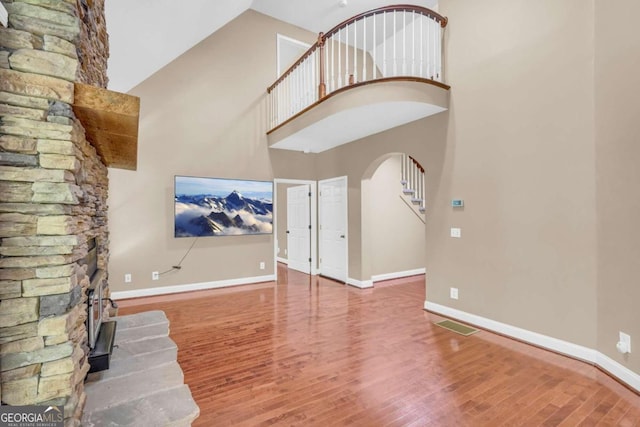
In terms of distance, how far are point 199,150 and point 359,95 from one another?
2988 mm

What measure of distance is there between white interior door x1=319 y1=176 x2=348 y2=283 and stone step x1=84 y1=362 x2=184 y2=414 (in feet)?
13.0

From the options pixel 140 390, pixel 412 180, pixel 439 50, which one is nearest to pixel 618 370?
pixel 140 390

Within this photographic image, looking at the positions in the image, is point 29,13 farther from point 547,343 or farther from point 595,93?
point 547,343

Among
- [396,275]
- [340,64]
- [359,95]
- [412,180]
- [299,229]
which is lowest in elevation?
[396,275]

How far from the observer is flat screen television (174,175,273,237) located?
5.10m

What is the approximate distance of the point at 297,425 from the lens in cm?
195

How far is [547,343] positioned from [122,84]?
6.09 metres

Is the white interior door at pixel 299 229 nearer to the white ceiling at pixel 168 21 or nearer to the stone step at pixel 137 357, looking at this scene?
the white ceiling at pixel 168 21

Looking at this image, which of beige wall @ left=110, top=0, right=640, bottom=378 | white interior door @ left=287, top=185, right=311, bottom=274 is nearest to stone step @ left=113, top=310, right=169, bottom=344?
beige wall @ left=110, top=0, right=640, bottom=378

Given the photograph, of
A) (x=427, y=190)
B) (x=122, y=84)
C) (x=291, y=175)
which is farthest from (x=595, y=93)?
(x=122, y=84)

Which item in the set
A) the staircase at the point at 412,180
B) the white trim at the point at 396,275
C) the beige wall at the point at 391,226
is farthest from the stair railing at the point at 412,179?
the white trim at the point at 396,275

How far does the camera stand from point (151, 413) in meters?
1.68

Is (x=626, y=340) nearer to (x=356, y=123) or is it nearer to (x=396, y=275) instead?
(x=356, y=123)

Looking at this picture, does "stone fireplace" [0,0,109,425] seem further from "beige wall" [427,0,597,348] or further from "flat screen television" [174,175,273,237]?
"flat screen television" [174,175,273,237]
